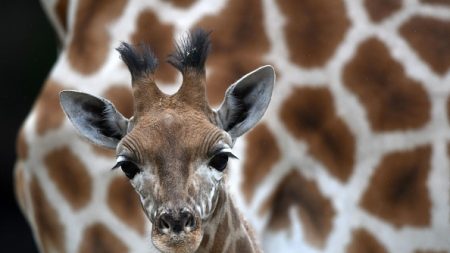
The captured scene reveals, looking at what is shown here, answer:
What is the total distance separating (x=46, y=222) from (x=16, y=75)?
3.70 meters

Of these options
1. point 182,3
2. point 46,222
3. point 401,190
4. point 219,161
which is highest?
point 401,190

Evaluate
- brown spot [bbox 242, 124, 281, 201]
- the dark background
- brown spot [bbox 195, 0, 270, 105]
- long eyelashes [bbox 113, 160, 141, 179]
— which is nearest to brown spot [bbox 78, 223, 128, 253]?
brown spot [bbox 242, 124, 281, 201]

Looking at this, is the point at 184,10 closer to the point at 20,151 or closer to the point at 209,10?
the point at 209,10

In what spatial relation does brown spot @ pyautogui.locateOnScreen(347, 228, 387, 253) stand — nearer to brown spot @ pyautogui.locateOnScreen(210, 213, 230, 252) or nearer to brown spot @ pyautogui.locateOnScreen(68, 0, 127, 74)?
brown spot @ pyautogui.locateOnScreen(210, 213, 230, 252)

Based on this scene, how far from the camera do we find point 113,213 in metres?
5.54

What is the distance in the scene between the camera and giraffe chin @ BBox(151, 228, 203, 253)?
390 centimetres

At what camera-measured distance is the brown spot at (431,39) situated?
5.40m

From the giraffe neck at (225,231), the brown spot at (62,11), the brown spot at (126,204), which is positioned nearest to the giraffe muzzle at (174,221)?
the giraffe neck at (225,231)

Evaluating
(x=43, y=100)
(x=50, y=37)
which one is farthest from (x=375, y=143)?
(x=50, y=37)

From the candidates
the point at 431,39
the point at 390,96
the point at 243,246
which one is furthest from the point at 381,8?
the point at 243,246

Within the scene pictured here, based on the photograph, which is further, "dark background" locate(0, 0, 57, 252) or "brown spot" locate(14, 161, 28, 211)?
"dark background" locate(0, 0, 57, 252)

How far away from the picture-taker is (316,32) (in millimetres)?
5465

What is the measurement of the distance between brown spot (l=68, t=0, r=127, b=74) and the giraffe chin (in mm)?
1864

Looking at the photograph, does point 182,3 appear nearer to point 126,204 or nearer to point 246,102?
point 126,204
